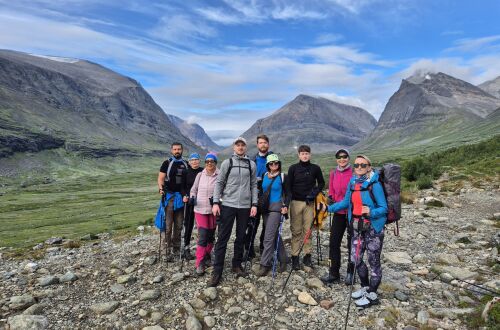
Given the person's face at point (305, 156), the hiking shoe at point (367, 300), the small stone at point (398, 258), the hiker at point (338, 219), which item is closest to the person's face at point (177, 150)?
the person's face at point (305, 156)

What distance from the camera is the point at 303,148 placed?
10.2m

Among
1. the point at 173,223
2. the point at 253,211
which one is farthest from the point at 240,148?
the point at 173,223

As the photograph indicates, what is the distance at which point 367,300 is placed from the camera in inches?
338

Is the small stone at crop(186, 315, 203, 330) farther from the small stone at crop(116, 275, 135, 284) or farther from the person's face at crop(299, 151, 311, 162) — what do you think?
the person's face at crop(299, 151, 311, 162)

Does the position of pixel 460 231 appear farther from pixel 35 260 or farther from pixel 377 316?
pixel 35 260

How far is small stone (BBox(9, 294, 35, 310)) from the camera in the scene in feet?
29.2

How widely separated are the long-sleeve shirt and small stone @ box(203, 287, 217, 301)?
11.7ft

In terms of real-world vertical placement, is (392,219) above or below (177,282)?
above

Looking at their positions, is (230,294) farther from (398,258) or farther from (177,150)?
(398,258)

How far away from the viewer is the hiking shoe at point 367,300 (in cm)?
855

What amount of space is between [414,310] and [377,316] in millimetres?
1037

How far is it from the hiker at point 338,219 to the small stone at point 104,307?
5.69 meters

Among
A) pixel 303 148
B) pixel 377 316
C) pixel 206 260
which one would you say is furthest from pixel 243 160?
pixel 377 316

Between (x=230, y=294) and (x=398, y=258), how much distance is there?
Answer: 6376mm
